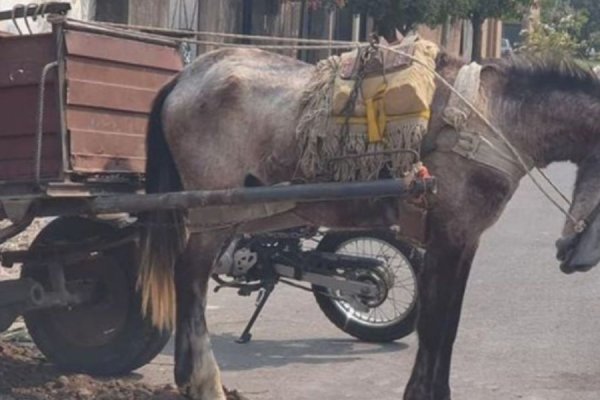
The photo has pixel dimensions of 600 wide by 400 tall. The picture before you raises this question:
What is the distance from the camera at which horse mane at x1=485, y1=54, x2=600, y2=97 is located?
6355mm

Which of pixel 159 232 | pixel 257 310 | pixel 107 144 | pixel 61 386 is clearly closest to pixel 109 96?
pixel 107 144

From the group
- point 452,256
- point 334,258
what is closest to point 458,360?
point 334,258

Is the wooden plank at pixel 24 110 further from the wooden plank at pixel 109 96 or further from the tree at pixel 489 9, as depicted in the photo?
the tree at pixel 489 9

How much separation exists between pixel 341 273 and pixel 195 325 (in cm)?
160

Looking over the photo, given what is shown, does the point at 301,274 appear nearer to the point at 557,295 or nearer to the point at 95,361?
the point at 95,361

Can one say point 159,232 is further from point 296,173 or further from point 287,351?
point 287,351

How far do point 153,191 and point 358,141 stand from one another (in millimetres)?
1261

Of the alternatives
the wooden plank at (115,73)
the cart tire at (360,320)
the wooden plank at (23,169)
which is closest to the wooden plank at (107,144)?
the wooden plank at (23,169)

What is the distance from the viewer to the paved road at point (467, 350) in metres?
7.46

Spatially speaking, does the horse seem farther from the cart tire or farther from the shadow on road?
the cart tire

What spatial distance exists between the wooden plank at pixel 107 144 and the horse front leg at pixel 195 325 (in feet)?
1.85

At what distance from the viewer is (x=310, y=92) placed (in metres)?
6.59

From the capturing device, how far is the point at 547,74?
6402mm

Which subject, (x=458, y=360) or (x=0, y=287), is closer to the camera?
(x=0, y=287)
